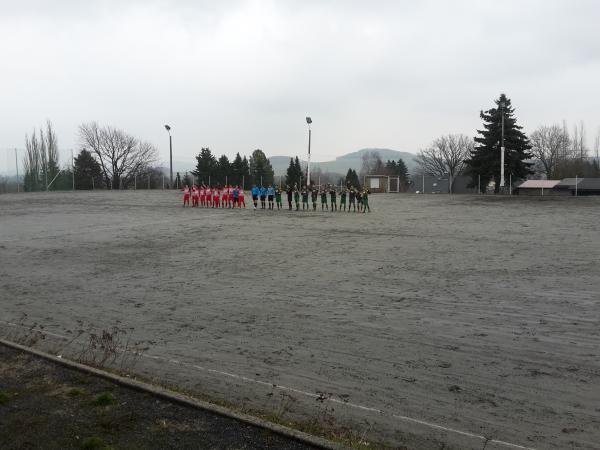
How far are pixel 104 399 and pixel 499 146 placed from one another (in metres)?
51.6

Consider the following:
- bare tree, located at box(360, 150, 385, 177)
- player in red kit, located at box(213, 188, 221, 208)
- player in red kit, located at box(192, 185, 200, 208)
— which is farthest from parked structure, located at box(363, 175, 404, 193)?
bare tree, located at box(360, 150, 385, 177)

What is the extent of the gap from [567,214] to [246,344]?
2481 cm

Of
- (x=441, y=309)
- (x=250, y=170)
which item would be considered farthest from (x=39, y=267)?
(x=250, y=170)

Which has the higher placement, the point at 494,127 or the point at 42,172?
the point at 494,127

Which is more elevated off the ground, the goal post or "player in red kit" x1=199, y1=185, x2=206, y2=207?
the goal post

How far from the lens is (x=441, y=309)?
26.6 ft

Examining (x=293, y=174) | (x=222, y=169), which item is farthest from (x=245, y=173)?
(x=293, y=174)

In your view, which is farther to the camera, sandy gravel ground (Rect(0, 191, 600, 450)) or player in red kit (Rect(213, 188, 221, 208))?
player in red kit (Rect(213, 188, 221, 208))

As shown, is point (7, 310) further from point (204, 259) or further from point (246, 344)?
point (204, 259)

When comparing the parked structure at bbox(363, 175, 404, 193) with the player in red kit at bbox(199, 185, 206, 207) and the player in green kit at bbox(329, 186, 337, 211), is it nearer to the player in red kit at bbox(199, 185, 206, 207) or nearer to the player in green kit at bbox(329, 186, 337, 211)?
the player in green kit at bbox(329, 186, 337, 211)

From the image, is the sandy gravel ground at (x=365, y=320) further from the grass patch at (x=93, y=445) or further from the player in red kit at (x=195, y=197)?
the player in red kit at (x=195, y=197)

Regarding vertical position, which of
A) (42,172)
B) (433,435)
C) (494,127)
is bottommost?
(433,435)

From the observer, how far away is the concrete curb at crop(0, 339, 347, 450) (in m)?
3.96

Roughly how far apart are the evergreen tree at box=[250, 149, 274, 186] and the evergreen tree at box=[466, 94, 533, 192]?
26938 millimetres
